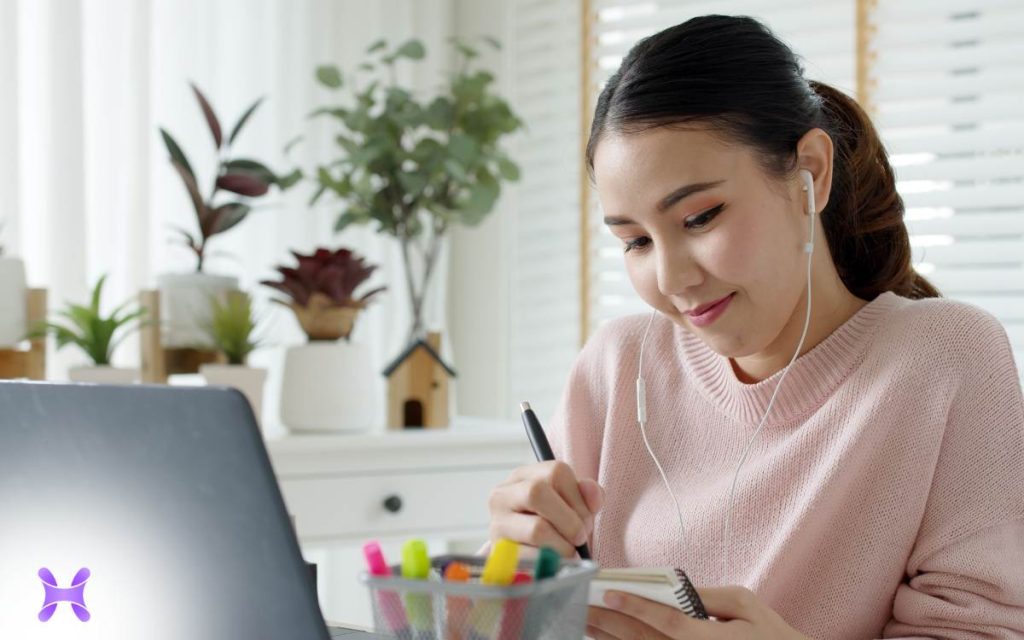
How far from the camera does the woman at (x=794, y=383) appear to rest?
1102mm

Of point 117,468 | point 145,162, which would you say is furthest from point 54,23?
point 117,468

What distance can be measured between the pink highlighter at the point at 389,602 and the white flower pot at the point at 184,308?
1580mm

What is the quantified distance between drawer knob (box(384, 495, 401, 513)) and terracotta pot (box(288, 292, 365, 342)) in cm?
31

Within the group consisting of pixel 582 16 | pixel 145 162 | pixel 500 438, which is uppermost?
pixel 582 16

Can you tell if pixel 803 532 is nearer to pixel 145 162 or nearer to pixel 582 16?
pixel 145 162

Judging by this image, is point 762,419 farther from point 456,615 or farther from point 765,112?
point 456,615

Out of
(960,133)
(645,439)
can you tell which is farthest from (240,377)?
(960,133)

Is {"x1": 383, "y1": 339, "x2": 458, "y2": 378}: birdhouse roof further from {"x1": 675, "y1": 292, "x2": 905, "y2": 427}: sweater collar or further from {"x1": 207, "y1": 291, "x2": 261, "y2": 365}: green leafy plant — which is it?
{"x1": 675, "y1": 292, "x2": 905, "y2": 427}: sweater collar

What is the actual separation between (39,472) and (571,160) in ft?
7.31

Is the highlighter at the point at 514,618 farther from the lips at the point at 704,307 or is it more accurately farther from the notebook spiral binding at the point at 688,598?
the lips at the point at 704,307

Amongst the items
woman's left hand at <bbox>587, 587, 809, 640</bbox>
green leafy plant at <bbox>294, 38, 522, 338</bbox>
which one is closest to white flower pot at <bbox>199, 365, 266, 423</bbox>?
green leafy plant at <bbox>294, 38, 522, 338</bbox>

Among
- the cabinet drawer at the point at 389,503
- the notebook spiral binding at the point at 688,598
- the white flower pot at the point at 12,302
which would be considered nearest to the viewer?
the notebook spiral binding at the point at 688,598

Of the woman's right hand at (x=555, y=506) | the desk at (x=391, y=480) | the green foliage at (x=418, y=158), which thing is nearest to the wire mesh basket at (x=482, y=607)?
the woman's right hand at (x=555, y=506)

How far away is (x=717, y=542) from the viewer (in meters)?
1.25
